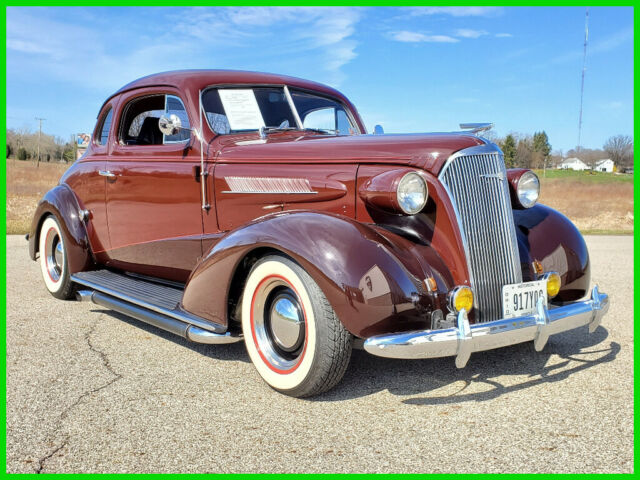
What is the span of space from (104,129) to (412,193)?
11.5ft

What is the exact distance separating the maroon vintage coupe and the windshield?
0.04 feet

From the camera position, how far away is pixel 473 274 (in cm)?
314

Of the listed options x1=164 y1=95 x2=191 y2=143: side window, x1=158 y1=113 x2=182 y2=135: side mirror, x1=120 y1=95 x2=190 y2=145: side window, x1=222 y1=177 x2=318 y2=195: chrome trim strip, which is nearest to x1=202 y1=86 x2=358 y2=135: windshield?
x1=164 y1=95 x2=191 y2=143: side window

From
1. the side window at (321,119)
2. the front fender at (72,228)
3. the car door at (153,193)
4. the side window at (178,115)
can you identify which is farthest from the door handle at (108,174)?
the side window at (321,119)

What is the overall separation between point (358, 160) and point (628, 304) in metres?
3.83

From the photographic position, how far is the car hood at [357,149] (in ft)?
10.6

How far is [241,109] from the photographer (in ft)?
14.4

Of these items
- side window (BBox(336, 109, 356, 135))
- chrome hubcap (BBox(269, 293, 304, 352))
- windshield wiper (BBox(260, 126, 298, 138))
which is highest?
side window (BBox(336, 109, 356, 135))

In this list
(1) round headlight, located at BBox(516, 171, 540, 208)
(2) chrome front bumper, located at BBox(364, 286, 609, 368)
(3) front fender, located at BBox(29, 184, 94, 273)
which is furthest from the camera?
(3) front fender, located at BBox(29, 184, 94, 273)

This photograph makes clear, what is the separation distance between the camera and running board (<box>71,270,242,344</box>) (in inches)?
137

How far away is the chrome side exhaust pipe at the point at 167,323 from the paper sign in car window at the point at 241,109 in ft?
4.93

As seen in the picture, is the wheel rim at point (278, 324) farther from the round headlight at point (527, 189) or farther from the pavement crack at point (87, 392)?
the round headlight at point (527, 189)

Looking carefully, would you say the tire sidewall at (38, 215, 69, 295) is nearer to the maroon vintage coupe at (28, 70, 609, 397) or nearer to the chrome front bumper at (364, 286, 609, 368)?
the maroon vintage coupe at (28, 70, 609, 397)

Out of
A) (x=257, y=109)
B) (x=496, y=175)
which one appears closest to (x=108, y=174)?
(x=257, y=109)
